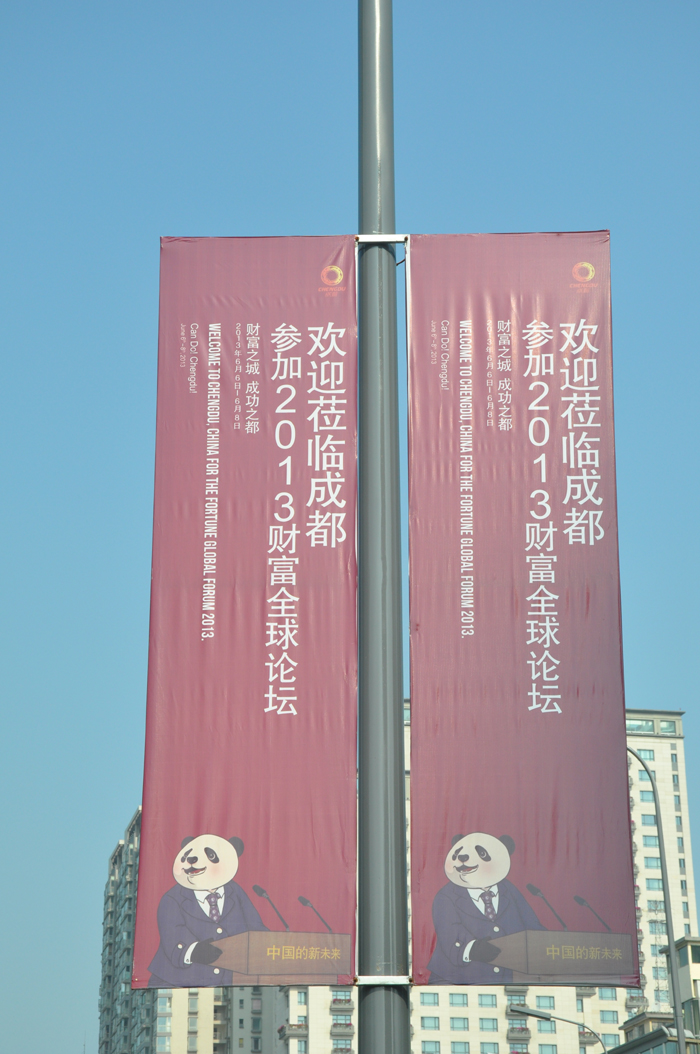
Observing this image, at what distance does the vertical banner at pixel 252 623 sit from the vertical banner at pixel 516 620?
1.83 feet

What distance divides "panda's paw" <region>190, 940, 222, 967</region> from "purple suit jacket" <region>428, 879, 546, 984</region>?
0.43ft

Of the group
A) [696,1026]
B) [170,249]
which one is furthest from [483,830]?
[696,1026]

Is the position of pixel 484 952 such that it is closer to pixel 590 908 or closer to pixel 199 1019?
pixel 590 908

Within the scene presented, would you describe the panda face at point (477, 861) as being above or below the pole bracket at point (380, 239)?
below

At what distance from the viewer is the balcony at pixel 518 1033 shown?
9219cm

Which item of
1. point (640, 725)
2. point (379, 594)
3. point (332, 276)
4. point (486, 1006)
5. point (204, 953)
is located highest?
point (640, 725)

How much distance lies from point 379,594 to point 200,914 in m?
2.37

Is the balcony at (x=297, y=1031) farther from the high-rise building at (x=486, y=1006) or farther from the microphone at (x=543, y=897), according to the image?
the microphone at (x=543, y=897)

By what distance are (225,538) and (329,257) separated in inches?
89.9

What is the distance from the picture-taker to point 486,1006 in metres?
93.9

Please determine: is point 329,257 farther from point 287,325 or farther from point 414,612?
point 414,612

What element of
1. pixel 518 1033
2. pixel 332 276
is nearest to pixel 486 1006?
pixel 518 1033

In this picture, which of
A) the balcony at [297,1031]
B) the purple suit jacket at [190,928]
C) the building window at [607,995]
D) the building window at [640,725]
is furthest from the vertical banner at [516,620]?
the building window at [640,725]

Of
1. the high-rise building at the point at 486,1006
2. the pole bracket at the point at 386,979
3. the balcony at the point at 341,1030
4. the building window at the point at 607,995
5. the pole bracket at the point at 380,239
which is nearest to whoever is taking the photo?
the pole bracket at the point at 386,979
